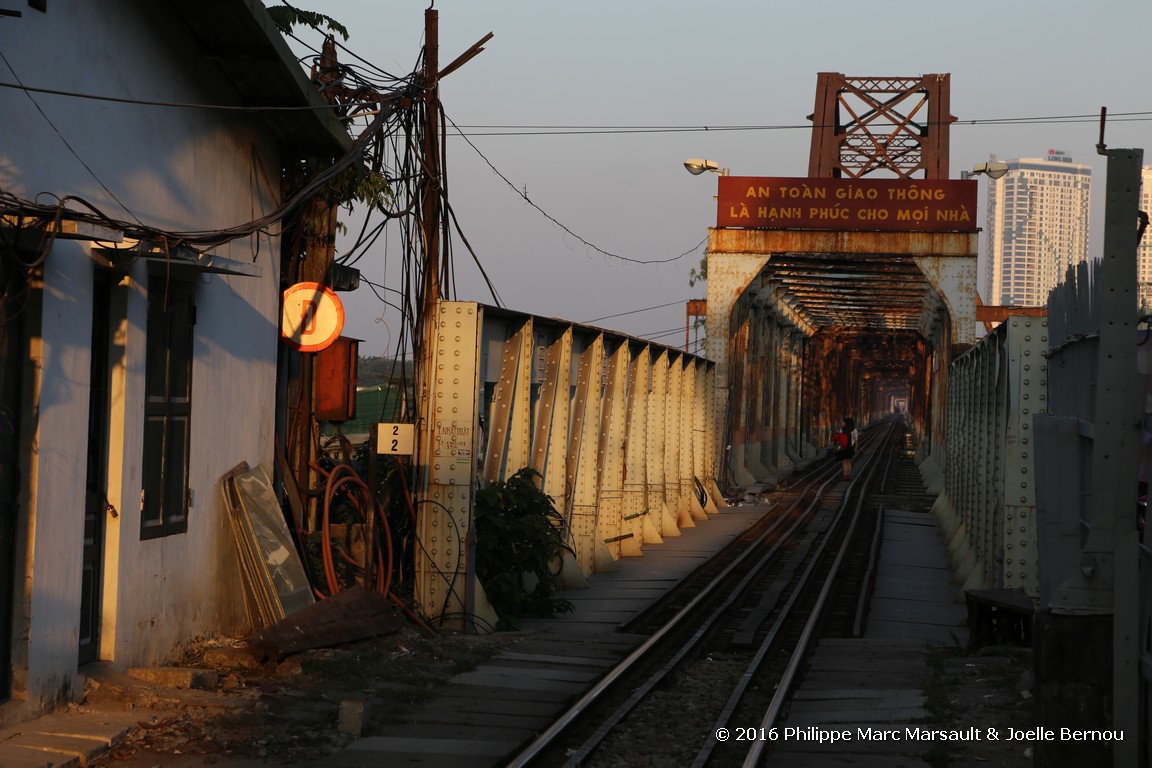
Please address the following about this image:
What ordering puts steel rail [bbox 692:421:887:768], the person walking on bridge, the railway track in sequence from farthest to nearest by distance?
the person walking on bridge
steel rail [bbox 692:421:887:768]
the railway track

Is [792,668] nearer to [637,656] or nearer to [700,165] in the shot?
[637,656]

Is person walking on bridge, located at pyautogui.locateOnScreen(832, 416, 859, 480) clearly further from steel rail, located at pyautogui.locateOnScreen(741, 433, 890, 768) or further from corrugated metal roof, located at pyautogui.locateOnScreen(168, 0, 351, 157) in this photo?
corrugated metal roof, located at pyautogui.locateOnScreen(168, 0, 351, 157)

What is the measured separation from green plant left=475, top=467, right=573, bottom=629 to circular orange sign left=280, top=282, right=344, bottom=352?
2695 millimetres

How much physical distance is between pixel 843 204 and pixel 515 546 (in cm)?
2100

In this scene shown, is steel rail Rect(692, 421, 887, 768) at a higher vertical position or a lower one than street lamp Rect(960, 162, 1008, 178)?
lower

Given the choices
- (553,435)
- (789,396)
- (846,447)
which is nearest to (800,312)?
(789,396)

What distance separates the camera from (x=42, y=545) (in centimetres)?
753

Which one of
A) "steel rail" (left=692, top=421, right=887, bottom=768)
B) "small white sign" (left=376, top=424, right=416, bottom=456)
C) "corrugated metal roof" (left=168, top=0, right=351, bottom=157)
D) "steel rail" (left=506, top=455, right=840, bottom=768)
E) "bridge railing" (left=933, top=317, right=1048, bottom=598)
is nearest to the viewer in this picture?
"steel rail" (left=506, top=455, right=840, bottom=768)

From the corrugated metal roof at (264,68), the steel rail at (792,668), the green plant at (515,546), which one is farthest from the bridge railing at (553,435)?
the steel rail at (792,668)

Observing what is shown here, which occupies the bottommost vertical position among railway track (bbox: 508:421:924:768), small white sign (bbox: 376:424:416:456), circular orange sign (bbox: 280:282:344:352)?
railway track (bbox: 508:421:924:768)

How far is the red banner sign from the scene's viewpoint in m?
32.0

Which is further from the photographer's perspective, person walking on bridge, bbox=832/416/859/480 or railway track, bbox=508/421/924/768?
person walking on bridge, bbox=832/416/859/480

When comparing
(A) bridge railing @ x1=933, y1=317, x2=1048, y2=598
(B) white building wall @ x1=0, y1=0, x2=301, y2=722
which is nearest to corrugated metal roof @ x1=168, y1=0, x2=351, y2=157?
(B) white building wall @ x1=0, y1=0, x2=301, y2=722

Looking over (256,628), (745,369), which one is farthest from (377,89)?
(745,369)
